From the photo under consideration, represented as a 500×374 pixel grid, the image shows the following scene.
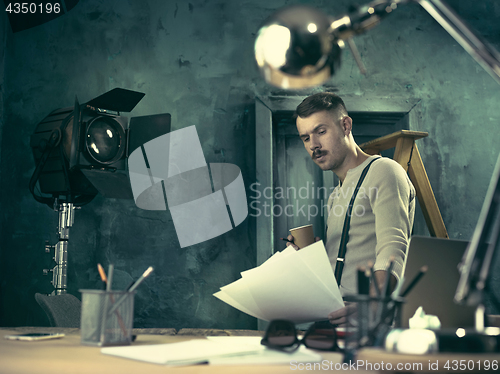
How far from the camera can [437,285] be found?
33.0 inches

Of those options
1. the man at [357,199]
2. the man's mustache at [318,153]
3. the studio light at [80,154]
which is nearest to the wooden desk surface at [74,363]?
the man at [357,199]

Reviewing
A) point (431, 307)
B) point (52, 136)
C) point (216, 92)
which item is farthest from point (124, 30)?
point (431, 307)

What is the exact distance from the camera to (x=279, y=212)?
9.40ft

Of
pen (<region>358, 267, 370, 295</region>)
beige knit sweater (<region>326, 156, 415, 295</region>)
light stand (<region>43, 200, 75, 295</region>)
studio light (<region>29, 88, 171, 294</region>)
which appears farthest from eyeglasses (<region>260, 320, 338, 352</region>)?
light stand (<region>43, 200, 75, 295</region>)

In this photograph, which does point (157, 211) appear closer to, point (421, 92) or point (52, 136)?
point (52, 136)

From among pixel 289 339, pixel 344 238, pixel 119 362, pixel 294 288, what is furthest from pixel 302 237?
pixel 119 362

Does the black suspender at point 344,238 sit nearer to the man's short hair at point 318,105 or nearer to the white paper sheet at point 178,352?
the man's short hair at point 318,105

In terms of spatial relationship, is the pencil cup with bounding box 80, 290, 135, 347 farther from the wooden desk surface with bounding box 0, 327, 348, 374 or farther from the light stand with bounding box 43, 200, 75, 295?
the light stand with bounding box 43, 200, 75, 295

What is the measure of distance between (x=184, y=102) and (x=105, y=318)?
2.33 m

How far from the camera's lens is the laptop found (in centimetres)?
83

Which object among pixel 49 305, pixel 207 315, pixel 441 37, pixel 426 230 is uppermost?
pixel 441 37

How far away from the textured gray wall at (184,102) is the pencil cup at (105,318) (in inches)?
78.4

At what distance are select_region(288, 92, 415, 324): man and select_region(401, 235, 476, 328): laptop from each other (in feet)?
0.62

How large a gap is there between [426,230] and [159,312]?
Answer: 1.89m
